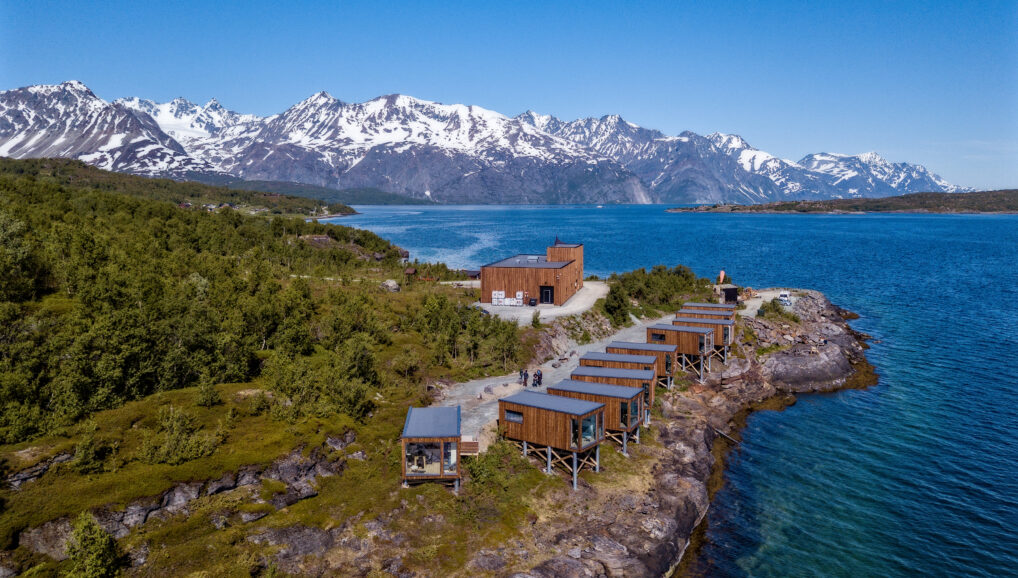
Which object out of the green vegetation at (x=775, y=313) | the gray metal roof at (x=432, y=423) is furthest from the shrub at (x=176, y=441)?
the green vegetation at (x=775, y=313)

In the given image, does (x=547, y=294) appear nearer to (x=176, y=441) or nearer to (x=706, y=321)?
(x=706, y=321)

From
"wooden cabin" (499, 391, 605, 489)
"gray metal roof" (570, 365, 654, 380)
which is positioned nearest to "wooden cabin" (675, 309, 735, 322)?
"gray metal roof" (570, 365, 654, 380)

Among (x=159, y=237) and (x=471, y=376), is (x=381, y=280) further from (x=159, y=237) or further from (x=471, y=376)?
(x=471, y=376)

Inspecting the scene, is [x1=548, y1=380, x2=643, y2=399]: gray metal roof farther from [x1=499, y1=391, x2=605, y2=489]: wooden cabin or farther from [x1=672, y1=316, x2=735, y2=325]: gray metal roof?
[x1=672, y1=316, x2=735, y2=325]: gray metal roof

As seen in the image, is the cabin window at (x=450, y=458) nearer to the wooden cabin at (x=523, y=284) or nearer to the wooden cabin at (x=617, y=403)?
the wooden cabin at (x=617, y=403)

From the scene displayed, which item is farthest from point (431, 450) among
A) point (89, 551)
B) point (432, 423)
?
point (89, 551)

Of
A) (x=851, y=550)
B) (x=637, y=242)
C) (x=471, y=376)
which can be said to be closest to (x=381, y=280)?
(x=471, y=376)
